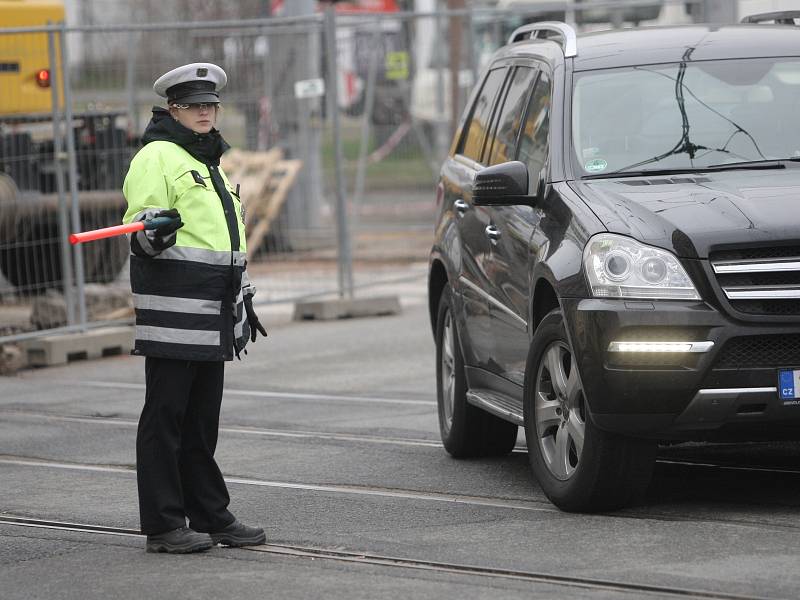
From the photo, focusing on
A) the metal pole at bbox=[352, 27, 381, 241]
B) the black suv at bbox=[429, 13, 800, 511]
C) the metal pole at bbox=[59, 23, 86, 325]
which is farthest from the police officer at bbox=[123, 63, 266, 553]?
Result: the metal pole at bbox=[352, 27, 381, 241]

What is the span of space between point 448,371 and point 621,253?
2.53 metres

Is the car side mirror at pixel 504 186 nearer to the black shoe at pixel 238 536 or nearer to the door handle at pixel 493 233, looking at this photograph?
the door handle at pixel 493 233

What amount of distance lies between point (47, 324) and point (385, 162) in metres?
6.94

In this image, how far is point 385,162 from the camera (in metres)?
19.9

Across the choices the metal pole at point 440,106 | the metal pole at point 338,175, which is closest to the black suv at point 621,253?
the metal pole at point 338,175

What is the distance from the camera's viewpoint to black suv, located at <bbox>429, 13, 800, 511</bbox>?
6320 mm

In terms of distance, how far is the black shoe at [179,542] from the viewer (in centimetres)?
649

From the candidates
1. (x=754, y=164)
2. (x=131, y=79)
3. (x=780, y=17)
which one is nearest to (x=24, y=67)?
(x=131, y=79)

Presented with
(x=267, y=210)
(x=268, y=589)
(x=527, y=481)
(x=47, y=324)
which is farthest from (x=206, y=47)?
(x=268, y=589)

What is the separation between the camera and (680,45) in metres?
7.81

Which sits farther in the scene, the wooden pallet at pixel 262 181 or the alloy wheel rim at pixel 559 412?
the wooden pallet at pixel 262 181

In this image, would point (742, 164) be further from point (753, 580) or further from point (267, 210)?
point (267, 210)

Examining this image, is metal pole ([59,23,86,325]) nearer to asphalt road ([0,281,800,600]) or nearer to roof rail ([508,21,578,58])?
asphalt road ([0,281,800,600])

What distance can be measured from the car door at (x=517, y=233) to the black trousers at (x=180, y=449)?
1.43 metres
